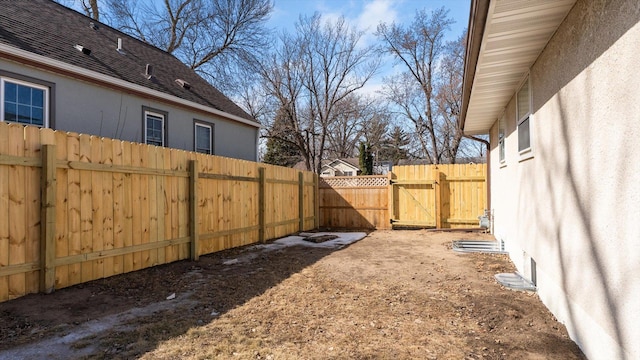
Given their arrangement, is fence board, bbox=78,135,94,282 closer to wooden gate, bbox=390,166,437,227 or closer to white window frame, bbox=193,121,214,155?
white window frame, bbox=193,121,214,155

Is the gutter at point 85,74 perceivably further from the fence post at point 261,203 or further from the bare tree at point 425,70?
the bare tree at point 425,70

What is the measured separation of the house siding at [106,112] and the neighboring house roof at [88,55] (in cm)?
17

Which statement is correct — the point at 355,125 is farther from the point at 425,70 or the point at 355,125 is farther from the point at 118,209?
the point at 118,209

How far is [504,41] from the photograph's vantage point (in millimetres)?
3814

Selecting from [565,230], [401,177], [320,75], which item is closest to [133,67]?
[401,177]

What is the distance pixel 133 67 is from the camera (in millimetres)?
9289

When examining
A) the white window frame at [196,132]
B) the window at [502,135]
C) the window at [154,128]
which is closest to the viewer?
the window at [502,135]

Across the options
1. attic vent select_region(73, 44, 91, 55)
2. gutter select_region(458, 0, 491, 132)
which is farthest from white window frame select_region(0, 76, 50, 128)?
gutter select_region(458, 0, 491, 132)

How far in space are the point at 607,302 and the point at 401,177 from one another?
9.50 metres

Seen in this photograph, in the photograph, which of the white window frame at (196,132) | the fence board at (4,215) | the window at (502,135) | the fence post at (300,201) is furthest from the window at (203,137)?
the window at (502,135)

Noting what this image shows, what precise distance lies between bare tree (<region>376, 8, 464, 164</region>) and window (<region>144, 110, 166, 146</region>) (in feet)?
58.2

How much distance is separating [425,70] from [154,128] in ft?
61.7

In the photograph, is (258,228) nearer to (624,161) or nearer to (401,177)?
(401,177)

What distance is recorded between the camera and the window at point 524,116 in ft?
15.4
